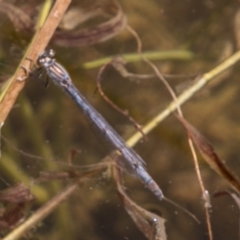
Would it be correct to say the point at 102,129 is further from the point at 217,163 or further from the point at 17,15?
the point at 17,15

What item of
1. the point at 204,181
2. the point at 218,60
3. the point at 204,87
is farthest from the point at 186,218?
the point at 218,60

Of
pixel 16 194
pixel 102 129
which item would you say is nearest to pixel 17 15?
pixel 102 129

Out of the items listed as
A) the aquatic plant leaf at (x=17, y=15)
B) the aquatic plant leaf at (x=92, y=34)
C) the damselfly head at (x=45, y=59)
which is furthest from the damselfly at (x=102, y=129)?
the aquatic plant leaf at (x=17, y=15)

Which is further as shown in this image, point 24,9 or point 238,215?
point 24,9

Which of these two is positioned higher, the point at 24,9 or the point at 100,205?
the point at 24,9

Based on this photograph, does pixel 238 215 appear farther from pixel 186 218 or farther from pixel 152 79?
pixel 152 79

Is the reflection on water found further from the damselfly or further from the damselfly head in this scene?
the damselfly head

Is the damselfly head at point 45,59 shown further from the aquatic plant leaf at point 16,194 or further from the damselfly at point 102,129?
the aquatic plant leaf at point 16,194

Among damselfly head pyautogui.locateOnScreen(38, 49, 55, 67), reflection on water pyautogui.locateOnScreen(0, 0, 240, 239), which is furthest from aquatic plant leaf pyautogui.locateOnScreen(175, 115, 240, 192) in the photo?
damselfly head pyautogui.locateOnScreen(38, 49, 55, 67)
